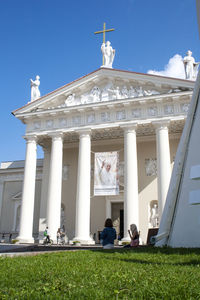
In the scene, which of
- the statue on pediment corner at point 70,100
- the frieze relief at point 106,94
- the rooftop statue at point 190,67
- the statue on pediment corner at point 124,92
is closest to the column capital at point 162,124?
the frieze relief at point 106,94

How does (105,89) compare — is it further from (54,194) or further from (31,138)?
(54,194)

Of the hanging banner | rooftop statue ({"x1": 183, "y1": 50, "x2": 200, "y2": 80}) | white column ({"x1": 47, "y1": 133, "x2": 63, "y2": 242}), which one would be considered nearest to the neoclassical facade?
white column ({"x1": 47, "y1": 133, "x2": 63, "y2": 242})

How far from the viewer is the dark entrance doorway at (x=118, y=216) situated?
885 inches

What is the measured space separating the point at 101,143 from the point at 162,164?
268 inches

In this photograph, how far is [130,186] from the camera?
60.1 ft

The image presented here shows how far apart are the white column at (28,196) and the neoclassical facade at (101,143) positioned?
0.06 metres

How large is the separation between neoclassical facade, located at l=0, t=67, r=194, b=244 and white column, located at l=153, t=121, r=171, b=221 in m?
0.06

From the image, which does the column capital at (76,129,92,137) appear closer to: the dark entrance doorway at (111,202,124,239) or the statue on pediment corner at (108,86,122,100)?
the statue on pediment corner at (108,86,122,100)

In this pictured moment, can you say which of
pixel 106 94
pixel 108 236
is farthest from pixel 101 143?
pixel 108 236

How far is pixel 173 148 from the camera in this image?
21.5 metres

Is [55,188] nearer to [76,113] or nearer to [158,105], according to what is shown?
[76,113]

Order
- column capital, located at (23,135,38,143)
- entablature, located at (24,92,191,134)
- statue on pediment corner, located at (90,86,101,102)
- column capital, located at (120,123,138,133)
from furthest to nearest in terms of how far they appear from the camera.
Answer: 1. column capital, located at (23,135,38,143)
2. statue on pediment corner, located at (90,86,101,102)
3. column capital, located at (120,123,138,133)
4. entablature, located at (24,92,191,134)

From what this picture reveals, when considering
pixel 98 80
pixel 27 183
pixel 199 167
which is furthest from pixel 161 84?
pixel 199 167

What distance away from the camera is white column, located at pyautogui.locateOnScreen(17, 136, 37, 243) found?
19.6 meters
